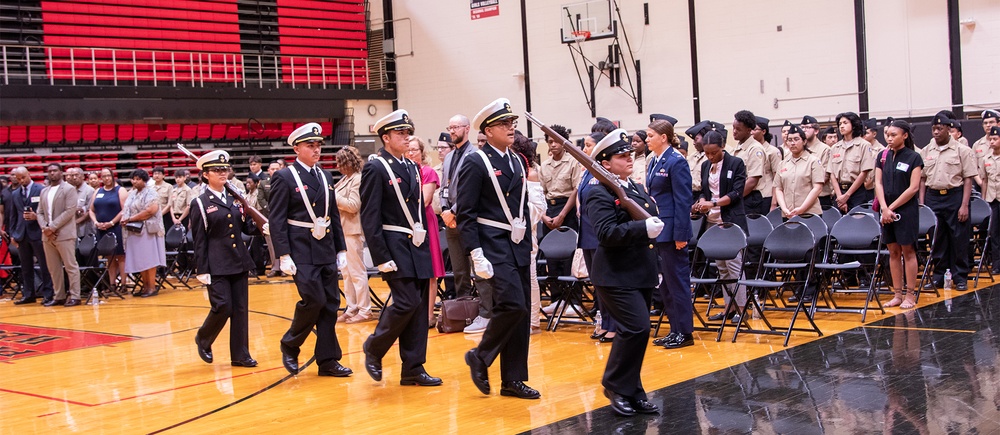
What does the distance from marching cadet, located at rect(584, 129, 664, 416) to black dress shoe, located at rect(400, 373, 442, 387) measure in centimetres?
138

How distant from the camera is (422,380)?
605 centimetres

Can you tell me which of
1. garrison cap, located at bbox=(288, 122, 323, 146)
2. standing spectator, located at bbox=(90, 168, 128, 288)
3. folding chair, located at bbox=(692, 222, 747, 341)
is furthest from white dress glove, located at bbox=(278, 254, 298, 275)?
standing spectator, located at bbox=(90, 168, 128, 288)

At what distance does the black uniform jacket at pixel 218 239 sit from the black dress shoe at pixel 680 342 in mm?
3167

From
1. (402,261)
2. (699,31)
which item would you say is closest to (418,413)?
(402,261)

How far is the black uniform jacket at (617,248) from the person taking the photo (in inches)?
196

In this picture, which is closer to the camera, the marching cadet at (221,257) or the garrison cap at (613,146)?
the garrison cap at (613,146)

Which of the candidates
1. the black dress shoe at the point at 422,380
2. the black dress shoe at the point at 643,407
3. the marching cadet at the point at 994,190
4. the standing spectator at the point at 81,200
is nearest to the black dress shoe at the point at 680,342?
the black dress shoe at the point at 422,380

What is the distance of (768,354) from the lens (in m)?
6.43

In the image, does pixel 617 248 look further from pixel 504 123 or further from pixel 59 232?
pixel 59 232

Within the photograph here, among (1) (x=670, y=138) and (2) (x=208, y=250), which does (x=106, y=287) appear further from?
(1) (x=670, y=138)

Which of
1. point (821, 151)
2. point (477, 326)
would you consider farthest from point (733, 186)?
point (821, 151)

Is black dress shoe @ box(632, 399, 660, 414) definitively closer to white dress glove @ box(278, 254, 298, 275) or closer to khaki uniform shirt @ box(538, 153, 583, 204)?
white dress glove @ box(278, 254, 298, 275)

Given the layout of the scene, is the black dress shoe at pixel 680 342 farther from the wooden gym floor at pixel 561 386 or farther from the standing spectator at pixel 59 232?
the standing spectator at pixel 59 232

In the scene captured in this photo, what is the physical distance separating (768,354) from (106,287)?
966 cm
